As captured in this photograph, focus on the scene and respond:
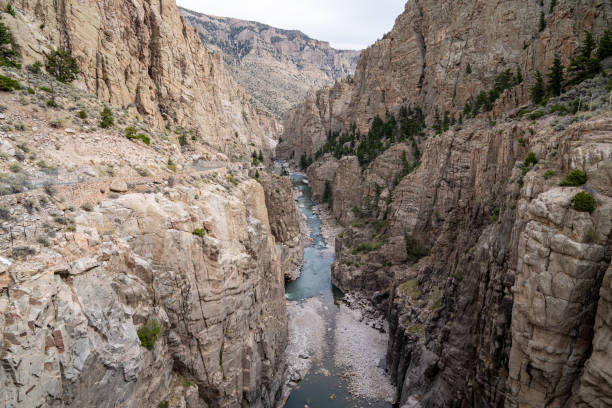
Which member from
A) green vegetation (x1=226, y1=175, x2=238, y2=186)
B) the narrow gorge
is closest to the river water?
the narrow gorge

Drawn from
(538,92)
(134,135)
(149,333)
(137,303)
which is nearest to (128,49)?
(134,135)

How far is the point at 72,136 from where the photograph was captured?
63.6 ft

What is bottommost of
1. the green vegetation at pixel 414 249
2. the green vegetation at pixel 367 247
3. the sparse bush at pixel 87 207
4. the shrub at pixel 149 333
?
the green vegetation at pixel 367 247

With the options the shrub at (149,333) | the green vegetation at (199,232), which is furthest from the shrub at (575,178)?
the shrub at (149,333)

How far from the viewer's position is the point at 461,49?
179 ft

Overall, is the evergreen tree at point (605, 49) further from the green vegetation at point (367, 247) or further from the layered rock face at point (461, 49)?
the green vegetation at point (367, 247)

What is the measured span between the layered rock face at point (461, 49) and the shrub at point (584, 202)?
70.9ft

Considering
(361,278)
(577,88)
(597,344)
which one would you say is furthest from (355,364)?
(577,88)

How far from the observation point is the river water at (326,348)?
29.4 meters

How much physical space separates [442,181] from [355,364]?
20794 mm

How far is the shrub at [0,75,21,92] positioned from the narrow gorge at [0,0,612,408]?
0.16 metres

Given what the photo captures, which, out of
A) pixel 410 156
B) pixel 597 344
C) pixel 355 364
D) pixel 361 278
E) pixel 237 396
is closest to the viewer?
pixel 597 344

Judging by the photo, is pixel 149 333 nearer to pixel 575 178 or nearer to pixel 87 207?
pixel 87 207

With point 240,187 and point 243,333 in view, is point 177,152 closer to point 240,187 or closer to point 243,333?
point 240,187
